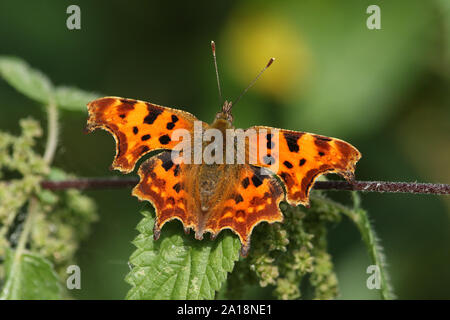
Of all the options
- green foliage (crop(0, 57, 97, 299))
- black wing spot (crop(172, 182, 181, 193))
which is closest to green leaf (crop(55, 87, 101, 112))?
green foliage (crop(0, 57, 97, 299))

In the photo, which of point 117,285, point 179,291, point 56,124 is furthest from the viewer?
point 117,285

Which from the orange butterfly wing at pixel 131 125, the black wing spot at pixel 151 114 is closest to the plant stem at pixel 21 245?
the orange butterfly wing at pixel 131 125

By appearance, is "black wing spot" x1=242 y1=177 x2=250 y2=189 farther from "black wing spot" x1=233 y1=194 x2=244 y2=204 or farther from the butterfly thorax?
the butterfly thorax

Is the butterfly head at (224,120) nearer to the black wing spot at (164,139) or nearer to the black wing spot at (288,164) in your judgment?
the black wing spot at (164,139)

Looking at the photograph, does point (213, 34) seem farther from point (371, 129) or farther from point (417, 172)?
point (417, 172)

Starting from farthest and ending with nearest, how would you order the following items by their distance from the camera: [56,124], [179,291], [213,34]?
[213,34] → [56,124] → [179,291]

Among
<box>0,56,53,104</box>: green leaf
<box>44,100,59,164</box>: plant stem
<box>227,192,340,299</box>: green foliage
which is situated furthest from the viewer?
<box>0,56,53,104</box>: green leaf

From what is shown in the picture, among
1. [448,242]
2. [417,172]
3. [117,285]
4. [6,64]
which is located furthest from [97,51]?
[448,242]
